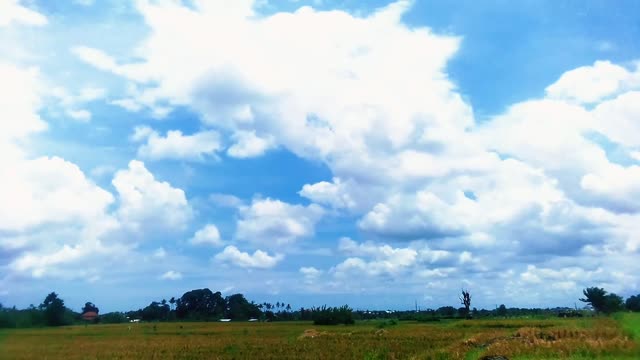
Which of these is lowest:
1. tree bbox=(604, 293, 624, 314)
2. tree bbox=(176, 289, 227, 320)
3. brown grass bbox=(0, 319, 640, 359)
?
brown grass bbox=(0, 319, 640, 359)

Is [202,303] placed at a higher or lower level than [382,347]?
higher

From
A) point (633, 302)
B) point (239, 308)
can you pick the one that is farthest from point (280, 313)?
point (633, 302)

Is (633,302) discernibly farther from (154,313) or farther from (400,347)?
(154,313)

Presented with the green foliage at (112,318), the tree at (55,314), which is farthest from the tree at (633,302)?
the green foliage at (112,318)

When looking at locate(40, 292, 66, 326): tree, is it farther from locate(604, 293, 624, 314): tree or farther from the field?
locate(604, 293, 624, 314): tree

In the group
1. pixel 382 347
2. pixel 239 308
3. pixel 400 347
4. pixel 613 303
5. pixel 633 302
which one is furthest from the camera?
pixel 239 308

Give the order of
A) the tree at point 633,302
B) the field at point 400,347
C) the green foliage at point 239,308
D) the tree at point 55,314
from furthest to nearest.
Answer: the green foliage at point 239,308 < the tree at point 633,302 < the tree at point 55,314 < the field at point 400,347

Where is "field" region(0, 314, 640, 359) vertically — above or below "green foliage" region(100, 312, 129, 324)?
below

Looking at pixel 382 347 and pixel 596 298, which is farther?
pixel 596 298

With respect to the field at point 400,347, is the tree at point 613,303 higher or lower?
higher

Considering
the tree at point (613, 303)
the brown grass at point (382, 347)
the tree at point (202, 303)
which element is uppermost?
the tree at point (202, 303)

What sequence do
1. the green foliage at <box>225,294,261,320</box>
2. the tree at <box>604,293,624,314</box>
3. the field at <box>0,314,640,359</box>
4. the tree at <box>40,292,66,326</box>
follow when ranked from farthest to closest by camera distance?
the green foliage at <box>225,294,261,320</box> < the tree at <box>604,293,624,314</box> < the tree at <box>40,292,66,326</box> < the field at <box>0,314,640,359</box>

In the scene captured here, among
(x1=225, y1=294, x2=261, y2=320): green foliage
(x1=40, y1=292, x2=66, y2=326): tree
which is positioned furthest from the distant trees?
(x1=225, y1=294, x2=261, y2=320): green foliage

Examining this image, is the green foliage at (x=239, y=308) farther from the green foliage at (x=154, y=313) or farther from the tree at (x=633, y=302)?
the tree at (x=633, y=302)
